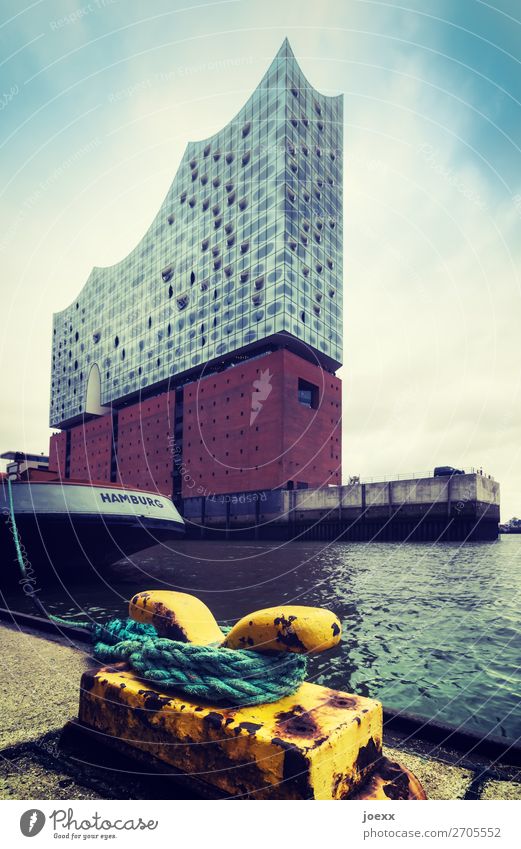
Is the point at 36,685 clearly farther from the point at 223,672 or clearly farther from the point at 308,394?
the point at 308,394

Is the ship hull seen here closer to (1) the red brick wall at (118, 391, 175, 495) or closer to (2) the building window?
(2) the building window

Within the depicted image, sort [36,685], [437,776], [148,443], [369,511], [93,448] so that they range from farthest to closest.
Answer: [93,448] → [148,443] → [369,511] → [36,685] → [437,776]

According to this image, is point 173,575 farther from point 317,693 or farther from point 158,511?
point 317,693

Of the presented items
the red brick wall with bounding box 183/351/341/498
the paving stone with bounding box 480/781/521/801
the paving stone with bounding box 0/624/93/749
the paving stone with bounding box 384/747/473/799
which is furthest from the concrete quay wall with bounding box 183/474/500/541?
the paving stone with bounding box 480/781/521/801

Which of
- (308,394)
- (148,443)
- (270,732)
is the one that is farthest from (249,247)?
(270,732)

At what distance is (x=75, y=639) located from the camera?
6.30m

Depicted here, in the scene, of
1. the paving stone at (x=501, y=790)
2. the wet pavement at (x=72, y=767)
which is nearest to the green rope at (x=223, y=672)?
the wet pavement at (x=72, y=767)

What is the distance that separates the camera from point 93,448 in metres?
75.0

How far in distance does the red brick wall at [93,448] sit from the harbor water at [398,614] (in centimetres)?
4999

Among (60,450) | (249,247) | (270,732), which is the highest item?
(249,247)

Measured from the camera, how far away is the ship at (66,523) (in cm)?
1591

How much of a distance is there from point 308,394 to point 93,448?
3793 cm

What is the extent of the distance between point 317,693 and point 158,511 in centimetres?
1805

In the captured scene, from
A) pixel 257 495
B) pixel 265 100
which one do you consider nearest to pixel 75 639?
pixel 257 495
